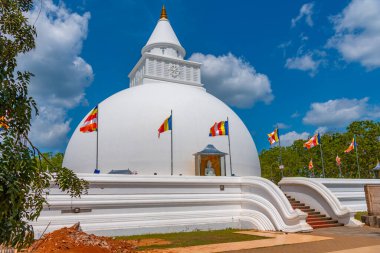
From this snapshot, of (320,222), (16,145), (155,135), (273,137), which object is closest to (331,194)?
(320,222)

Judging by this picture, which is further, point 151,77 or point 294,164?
point 294,164

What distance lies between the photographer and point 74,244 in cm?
892

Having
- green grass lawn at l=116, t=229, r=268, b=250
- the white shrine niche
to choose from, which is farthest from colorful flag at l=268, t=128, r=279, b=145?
green grass lawn at l=116, t=229, r=268, b=250

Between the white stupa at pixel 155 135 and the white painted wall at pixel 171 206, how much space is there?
341 cm

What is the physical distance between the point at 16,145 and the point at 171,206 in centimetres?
1213

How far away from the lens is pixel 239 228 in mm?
16828

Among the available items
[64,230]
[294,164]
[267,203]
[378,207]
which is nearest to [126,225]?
[64,230]

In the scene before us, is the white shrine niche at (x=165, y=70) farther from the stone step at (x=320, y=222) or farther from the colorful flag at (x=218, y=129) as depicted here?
the stone step at (x=320, y=222)

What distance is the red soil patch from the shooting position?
8617 mm

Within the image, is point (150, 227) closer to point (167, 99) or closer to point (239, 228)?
point (239, 228)

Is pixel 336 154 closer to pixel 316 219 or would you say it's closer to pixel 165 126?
pixel 316 219

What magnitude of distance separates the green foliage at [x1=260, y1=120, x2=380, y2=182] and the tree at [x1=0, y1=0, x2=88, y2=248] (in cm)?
4102

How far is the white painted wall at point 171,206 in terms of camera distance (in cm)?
1395

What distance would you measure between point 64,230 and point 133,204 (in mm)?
5469
